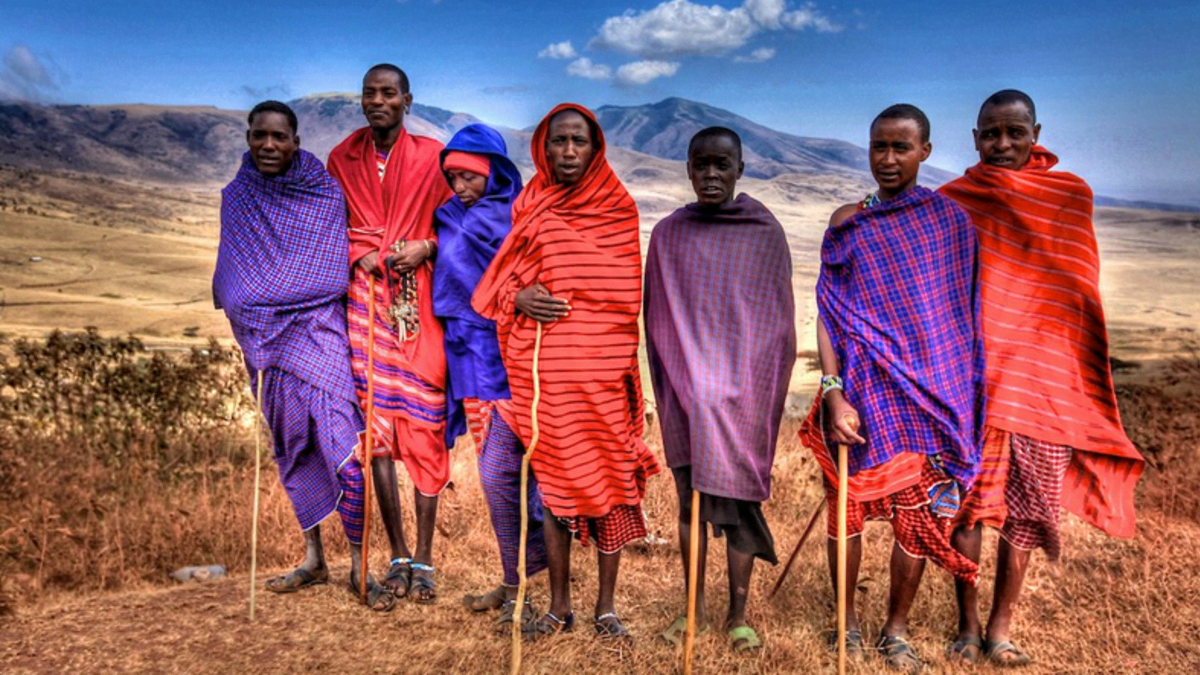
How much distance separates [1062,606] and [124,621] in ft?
16.4

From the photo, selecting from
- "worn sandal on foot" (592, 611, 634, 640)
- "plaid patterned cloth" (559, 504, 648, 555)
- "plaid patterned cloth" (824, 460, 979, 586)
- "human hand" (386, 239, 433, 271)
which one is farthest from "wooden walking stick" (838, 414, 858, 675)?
"human hand" (386, 239, 433, 271)

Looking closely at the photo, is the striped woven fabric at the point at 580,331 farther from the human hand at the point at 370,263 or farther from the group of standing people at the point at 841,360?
the human hand at the point at 370,263

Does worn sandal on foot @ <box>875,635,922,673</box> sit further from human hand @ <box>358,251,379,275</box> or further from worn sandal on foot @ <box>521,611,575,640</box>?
human hand @ <box>358,251,379,275</box>

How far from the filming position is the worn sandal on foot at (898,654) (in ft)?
13.4

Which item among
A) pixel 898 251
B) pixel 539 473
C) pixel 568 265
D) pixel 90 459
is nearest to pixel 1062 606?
pixel 898 251

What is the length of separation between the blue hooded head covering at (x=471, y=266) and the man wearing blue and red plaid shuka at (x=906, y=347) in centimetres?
167

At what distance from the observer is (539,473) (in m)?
4.14

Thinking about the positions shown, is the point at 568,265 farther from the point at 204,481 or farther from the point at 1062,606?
the point at 204,481

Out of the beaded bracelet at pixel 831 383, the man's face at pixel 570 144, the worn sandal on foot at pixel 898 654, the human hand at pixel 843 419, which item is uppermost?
the man's face at pixel 570 144

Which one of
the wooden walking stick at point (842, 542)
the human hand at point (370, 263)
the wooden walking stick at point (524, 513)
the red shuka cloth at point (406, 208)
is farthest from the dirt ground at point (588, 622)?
the human hand at point (370, 263)

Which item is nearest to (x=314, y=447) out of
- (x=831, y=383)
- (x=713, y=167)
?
(x=713, y=167)

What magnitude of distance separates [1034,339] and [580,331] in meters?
2.05

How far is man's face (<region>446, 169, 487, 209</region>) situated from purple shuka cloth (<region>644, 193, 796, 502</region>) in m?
1.23

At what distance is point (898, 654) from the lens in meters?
4.11
